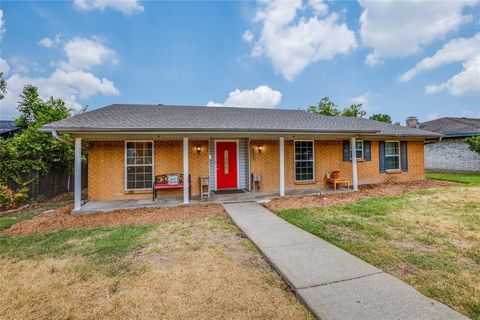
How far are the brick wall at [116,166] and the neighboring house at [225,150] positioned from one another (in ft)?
0.11

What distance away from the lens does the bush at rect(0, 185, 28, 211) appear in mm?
7586

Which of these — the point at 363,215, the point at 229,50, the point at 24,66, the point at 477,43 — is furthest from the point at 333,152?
the point at 24,66

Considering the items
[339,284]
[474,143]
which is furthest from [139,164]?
[474,143]

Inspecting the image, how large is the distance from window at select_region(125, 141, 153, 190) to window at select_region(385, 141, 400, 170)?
1116 centimetres

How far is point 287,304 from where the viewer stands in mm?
2428

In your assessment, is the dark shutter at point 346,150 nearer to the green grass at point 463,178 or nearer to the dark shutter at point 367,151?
the dark shutter at point 367,151

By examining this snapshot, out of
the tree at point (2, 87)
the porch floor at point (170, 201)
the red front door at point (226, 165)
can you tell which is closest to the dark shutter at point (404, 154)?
the porch floor at point (170, 201)

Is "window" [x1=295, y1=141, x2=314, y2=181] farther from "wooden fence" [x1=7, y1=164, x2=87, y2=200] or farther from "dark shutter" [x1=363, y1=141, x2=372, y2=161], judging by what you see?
"wooden fence" [x1=7, y1=164, x2=87, y2=200]

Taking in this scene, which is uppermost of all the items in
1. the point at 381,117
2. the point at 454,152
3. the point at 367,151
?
the point at 381,117

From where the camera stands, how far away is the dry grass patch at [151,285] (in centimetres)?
236

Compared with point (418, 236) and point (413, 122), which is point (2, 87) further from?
point (413, 122)

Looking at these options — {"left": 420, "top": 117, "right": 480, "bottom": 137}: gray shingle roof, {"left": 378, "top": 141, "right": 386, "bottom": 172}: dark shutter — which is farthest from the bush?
{"left": 420, "top": 117, "right": 480, "bottom": 137}: gray shingle roof

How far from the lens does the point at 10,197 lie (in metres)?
7.70

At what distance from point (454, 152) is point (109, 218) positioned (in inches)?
858
